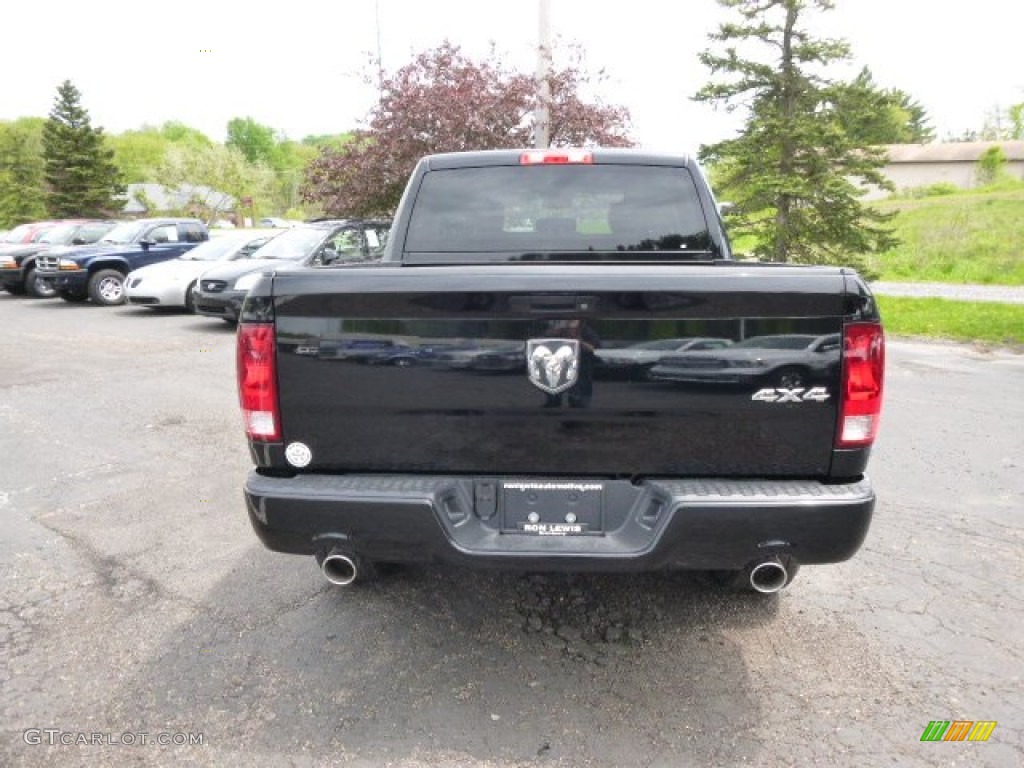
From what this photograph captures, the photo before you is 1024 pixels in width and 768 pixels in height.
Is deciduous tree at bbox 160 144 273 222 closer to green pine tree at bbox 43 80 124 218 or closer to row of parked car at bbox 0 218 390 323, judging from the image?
green pine tree at bbox 43 80 124 218

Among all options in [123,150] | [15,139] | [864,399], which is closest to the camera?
[864,399]

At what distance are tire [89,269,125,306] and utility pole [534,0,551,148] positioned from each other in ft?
32.3

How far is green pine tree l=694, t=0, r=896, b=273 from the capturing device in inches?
566

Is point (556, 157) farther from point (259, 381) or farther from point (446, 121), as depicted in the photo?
point (446, 121)

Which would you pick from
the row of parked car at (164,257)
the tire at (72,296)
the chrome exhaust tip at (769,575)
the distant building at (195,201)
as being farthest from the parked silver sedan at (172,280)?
the distant building at (195,201)

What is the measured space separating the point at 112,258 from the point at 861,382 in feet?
56.5

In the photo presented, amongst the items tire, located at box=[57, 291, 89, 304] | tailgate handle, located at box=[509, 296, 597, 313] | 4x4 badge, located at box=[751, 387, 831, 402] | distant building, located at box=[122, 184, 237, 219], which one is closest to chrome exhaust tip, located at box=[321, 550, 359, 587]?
tailgate handle, located at box=[509, 296, 597, 313]

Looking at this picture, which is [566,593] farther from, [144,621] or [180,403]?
[180,403]

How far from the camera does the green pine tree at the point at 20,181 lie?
54500 millimetres

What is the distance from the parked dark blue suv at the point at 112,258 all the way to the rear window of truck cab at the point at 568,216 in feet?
47.8

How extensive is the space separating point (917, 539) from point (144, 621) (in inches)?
159

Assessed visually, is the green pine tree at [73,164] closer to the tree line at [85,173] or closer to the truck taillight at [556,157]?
the tree line at [85,173]

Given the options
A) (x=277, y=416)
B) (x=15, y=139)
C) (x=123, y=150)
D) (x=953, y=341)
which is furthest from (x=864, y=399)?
(x=123, y=150)

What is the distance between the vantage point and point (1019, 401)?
739cm
